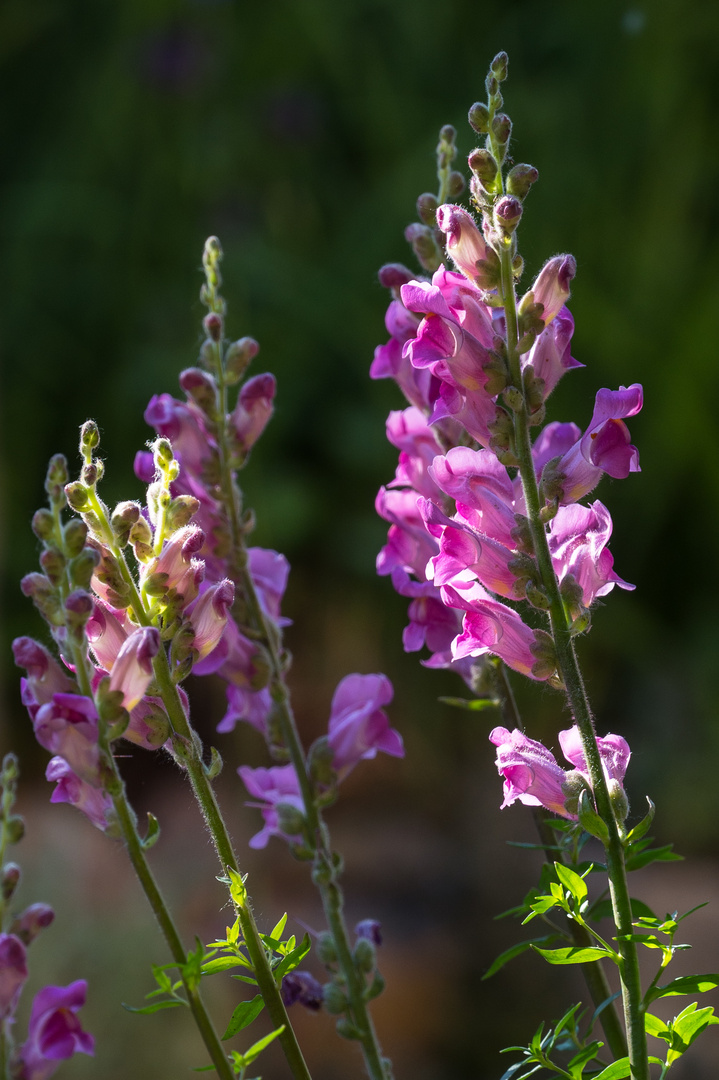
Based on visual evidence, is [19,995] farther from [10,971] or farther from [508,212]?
[508,212]

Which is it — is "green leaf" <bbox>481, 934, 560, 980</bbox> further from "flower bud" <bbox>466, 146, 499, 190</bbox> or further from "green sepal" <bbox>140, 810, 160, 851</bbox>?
"flower bud" <bbox>466, 146, 499, 190</bbox>

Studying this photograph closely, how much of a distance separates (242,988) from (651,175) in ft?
5.69

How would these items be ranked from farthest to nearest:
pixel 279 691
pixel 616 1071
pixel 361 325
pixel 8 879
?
1. pixel 361 325
2. pixel 279 691
3. pixel 8 879
4. pixel 616 1071

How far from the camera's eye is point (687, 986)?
0.36 metres

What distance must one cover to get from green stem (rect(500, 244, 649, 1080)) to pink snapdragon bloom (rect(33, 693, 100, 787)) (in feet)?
0.53

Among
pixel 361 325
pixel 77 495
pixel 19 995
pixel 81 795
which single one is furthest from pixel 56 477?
pixel 361 325

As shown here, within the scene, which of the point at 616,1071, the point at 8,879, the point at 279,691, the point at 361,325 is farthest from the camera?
the point at 361,325

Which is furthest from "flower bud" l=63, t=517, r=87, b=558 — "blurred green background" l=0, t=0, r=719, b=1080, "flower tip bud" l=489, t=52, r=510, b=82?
"blurred green background" l=0, t=0, r=719, b=1080

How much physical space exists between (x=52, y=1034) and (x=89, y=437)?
0.85 ft

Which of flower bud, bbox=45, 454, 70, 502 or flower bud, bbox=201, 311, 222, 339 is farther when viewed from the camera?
flower bud, bbox=201, 311, 222, 339

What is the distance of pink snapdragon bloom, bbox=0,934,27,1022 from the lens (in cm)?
43

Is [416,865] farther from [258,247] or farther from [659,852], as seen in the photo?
[659,852]

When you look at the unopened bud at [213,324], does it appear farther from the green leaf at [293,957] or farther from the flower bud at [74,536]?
the green leaf at [293,957]

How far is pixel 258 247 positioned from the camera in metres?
2.27
